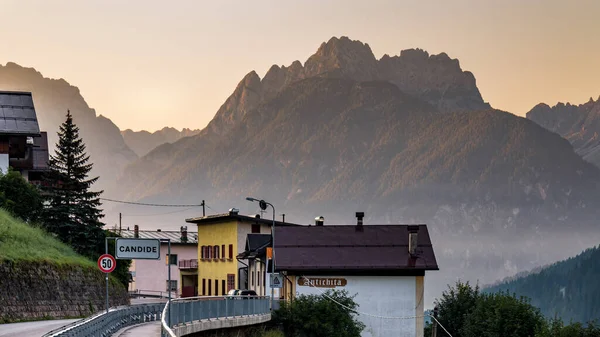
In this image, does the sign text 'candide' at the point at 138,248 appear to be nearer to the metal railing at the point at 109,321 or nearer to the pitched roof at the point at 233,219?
the metal railing at the point at 109,321

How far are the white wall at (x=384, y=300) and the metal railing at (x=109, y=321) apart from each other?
16615 mm

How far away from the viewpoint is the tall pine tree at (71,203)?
7688 cm

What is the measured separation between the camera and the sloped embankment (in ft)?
160

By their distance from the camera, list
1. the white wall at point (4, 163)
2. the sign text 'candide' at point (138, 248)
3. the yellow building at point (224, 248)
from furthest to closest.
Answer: the yellow building at point (224, 248), the white wall at point (4, 163), the sign text 'candide' at point (138, 248)

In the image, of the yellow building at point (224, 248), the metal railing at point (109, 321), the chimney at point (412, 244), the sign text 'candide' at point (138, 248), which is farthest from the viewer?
the yellow building at point (224, 248)

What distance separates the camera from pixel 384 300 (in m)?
79.5

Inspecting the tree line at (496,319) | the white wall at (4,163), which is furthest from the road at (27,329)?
the tree line at (496,319)

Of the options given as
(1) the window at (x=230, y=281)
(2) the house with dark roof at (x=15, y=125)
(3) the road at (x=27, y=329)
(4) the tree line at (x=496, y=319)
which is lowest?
(4) the tree line at (x=496, y=319)

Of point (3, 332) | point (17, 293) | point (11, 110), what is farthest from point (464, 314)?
point (3, 332)

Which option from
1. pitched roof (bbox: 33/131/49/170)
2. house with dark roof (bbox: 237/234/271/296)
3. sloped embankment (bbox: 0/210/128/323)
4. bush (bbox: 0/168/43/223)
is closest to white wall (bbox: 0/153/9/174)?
bush (bbox: 0/168/43/223)

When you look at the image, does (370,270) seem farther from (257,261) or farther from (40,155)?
(40,155)

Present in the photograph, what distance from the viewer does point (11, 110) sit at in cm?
8381

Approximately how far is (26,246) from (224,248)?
53.0 m

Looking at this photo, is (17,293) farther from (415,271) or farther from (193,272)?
(193,272)
